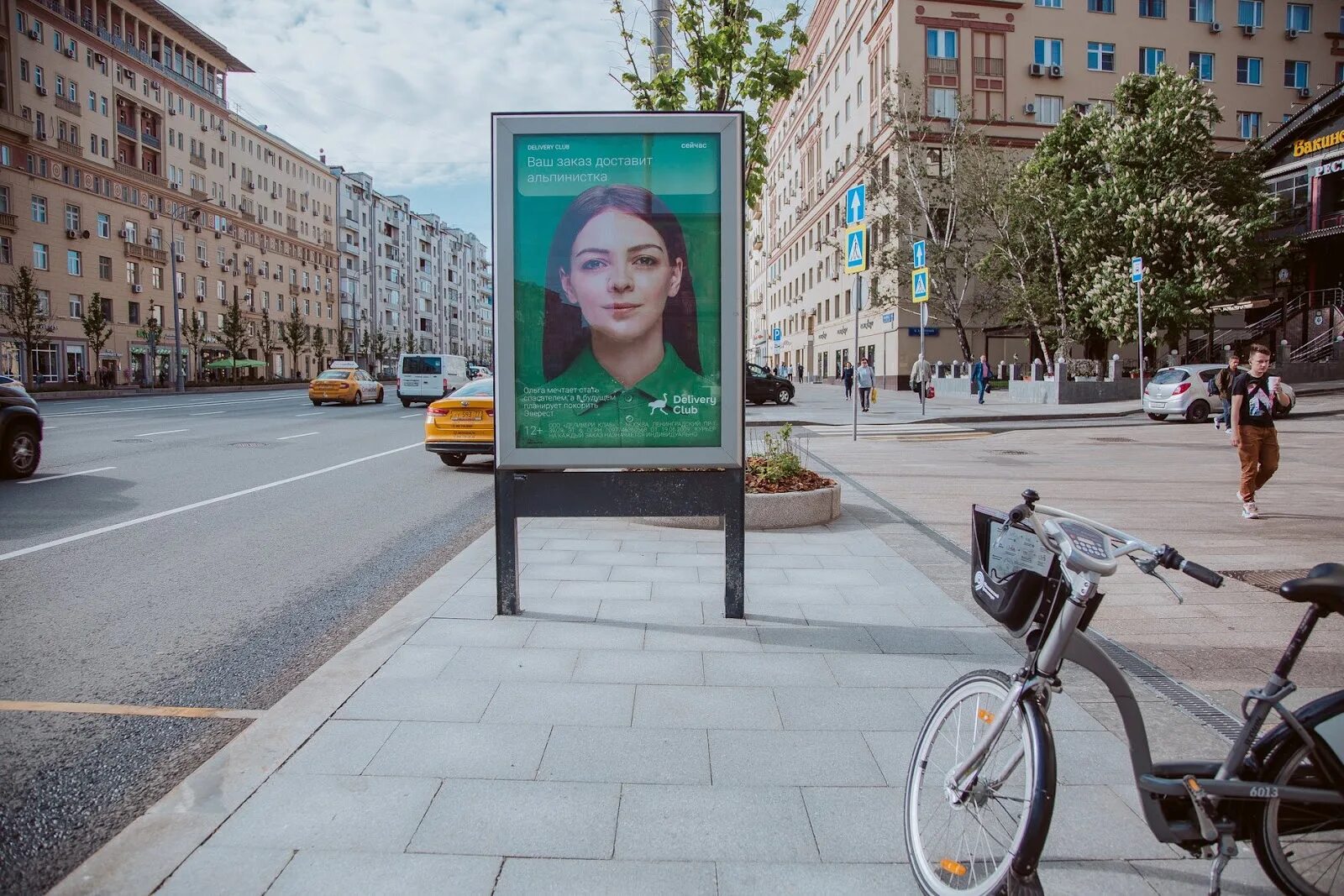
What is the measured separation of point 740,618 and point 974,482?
24.8ft

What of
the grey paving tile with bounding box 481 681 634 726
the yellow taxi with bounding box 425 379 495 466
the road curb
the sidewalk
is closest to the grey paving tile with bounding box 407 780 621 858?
the sidewalk

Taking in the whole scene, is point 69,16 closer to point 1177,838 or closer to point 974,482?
point 974,482

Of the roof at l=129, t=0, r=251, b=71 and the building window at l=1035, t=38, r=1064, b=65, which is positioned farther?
the roof at l=129, t=0, r=251, b=71

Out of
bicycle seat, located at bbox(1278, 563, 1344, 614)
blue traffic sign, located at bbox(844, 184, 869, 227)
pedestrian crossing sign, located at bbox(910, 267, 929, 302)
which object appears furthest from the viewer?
pedestrian crossing sign, located at bbox(910, 267, 929, 302)

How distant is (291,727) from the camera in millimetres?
3768

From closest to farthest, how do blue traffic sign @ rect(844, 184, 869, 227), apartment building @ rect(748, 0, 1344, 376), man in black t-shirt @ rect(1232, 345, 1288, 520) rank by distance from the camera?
1. man in black t-shirt @ rect(1232, 345, 1288, 520)
2. blue traffic sign @ rect(844, 184, 869, 227)
3. apartment building @ rect(748, 0, 1344, 376)

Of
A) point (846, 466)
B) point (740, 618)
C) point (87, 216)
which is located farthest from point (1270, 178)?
point (87, 216)

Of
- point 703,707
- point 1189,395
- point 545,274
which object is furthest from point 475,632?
point 1189,395

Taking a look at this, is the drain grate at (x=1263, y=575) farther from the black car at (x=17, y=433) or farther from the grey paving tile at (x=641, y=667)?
the black car at (x=17, y=433)

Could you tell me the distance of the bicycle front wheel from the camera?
227cm

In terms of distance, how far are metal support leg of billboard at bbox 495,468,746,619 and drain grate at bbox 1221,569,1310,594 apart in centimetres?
382

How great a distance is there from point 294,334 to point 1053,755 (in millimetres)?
83306

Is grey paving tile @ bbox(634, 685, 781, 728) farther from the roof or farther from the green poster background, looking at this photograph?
the roof

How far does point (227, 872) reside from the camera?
8.82 ft
